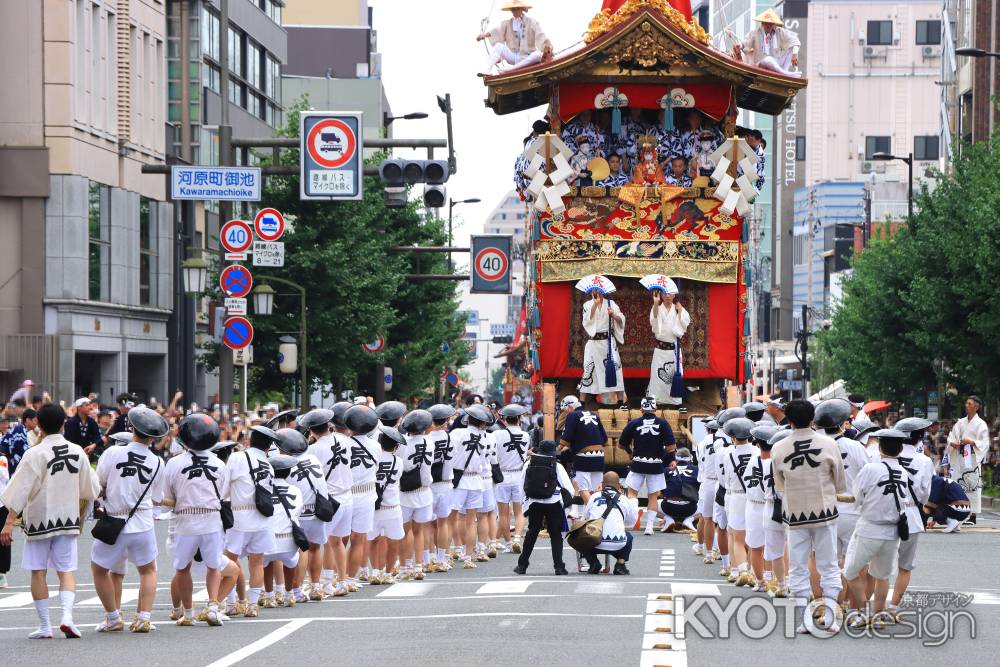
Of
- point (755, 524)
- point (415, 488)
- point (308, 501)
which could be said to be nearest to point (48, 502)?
point (308, 501)

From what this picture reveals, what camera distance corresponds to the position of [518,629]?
520 inches

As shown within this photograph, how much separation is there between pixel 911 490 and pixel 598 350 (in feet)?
46.0

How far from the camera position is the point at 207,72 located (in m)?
49.8

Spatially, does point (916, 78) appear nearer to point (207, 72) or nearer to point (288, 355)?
point (207, 72)

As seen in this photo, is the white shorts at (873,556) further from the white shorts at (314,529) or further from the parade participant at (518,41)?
the parade participant at (518,41)

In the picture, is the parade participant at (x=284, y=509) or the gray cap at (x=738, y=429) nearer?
the parade participant at (x=284, y=509)

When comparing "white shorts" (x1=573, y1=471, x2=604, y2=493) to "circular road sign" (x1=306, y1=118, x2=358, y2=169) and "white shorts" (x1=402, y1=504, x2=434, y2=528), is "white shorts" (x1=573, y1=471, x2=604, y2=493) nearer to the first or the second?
"white shorts" (x1=402, y1=504, x2=434, y2=528)

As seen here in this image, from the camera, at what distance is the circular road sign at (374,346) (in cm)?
4341

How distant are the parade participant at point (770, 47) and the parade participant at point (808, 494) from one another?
15.4 m

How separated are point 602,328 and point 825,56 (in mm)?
77266

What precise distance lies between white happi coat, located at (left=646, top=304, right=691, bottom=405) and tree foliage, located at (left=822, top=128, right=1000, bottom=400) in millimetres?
7655

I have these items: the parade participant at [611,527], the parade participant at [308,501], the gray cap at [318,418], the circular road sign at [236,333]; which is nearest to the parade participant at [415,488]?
the gray cap at [318,418]

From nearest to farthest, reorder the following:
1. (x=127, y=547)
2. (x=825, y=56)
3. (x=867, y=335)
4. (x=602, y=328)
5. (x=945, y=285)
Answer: (x=127, y=547) → (x=602, y=328) → (x=945, y=285) → (x=867, y=335) → (x=825, y=56)

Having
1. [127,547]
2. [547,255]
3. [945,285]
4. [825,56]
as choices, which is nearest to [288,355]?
[547,255]
